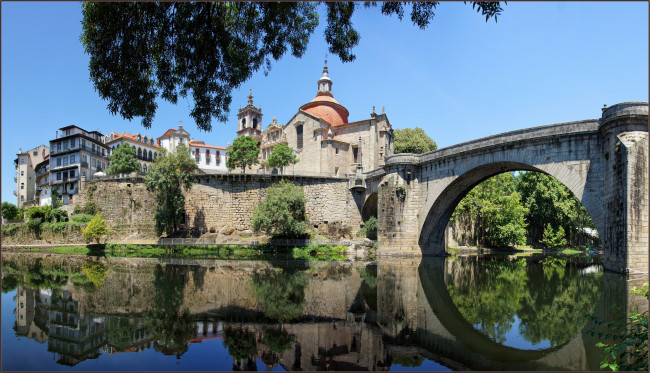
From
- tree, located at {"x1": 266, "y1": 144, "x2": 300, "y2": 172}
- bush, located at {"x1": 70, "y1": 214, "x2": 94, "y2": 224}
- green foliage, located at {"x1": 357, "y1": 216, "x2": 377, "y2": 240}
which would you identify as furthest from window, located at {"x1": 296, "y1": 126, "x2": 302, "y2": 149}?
bush, located at {"x1": 70, "y1": 214, "x2": 94, "y2": 224}

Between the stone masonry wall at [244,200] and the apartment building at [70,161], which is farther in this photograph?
the apartment building at [70,161]

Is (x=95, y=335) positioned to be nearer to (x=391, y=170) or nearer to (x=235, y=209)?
(x=391, y=170)

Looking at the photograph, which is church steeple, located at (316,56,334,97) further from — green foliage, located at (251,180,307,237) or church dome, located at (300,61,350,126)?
green foliage, located at (251,180,307,237)

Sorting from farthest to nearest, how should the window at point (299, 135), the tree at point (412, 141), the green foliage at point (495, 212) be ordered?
the tree at point (412, 141), the window at point (299, 135), the green foliage at point (495, 212)

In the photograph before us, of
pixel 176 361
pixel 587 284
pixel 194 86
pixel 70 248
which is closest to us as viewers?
pixel 176 361

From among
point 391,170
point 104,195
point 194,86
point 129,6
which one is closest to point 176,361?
point 194,86

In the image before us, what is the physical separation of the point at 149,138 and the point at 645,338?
263ft

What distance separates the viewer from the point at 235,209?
42000 mm

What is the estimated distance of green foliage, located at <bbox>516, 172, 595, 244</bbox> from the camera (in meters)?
46.0

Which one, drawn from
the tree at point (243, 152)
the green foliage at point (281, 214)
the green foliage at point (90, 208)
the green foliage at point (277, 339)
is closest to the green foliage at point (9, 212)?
the green foliage at point (90, 208)

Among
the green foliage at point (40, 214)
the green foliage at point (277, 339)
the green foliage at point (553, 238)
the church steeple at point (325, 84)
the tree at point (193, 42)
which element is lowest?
the green foliage at point (553, 238)

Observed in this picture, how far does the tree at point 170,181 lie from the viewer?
3772 cm

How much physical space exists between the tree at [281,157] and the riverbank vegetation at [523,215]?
20.9 meters

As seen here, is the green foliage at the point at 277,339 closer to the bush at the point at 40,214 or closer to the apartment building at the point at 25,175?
the bush at the point at 40,214
